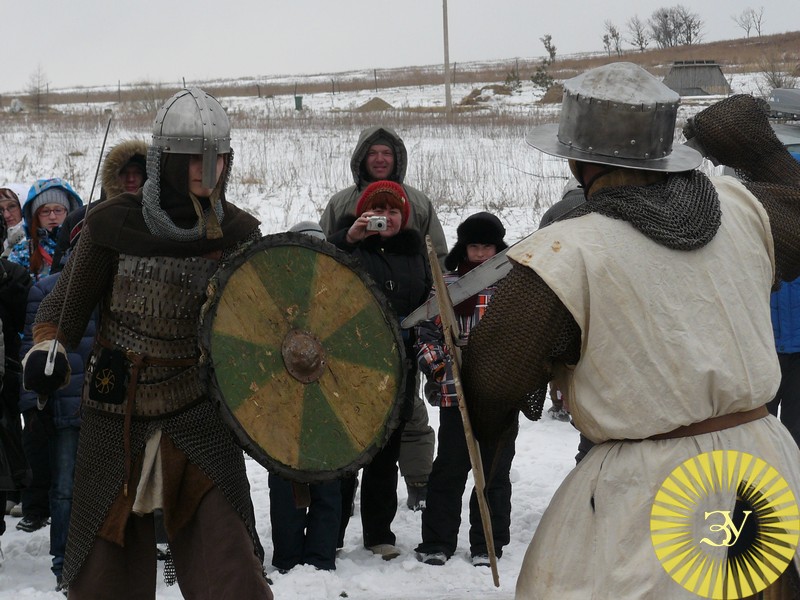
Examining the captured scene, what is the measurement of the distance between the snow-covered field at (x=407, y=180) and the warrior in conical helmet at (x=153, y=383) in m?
1.20

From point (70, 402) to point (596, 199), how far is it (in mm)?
2933

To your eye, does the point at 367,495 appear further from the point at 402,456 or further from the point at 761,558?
the point at 761,558

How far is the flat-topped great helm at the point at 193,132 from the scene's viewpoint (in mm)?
2963

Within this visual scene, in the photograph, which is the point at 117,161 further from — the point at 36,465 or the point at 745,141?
the point at 745,141

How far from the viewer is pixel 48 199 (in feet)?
17.1

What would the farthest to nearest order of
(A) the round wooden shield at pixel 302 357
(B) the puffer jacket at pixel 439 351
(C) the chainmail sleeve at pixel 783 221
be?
(B) the puffer jacket at pixel 439 351, (A) the round wooden shield at pixel 302 357, (C) the chainmail sleeve at pixel 783 221

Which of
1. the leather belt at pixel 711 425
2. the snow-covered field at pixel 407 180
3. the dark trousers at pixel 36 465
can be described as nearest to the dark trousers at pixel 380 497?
the snow-covered field at pixel 407 180

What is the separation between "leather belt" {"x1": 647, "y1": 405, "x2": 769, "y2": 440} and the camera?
2.17 meters

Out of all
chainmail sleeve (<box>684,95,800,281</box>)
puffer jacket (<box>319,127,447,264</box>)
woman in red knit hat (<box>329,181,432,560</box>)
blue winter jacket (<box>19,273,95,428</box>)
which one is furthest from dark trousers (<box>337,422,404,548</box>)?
chainmail sleeve (<box>684,95,800,281</box>)

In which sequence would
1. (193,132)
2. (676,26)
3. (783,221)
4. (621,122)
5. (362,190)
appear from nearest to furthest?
(621,122)
(783,221)
(193,132)
(362,190)
(676,26)

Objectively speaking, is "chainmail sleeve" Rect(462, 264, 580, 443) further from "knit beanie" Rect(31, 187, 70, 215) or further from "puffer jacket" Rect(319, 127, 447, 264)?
"knit beanie" Rect(31, 187, 70, 215)

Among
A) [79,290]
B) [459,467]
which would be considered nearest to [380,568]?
[459,467]

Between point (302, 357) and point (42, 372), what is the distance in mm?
737

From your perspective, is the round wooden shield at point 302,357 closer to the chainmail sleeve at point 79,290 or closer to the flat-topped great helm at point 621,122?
the chainmail sleeve at point 79,290
